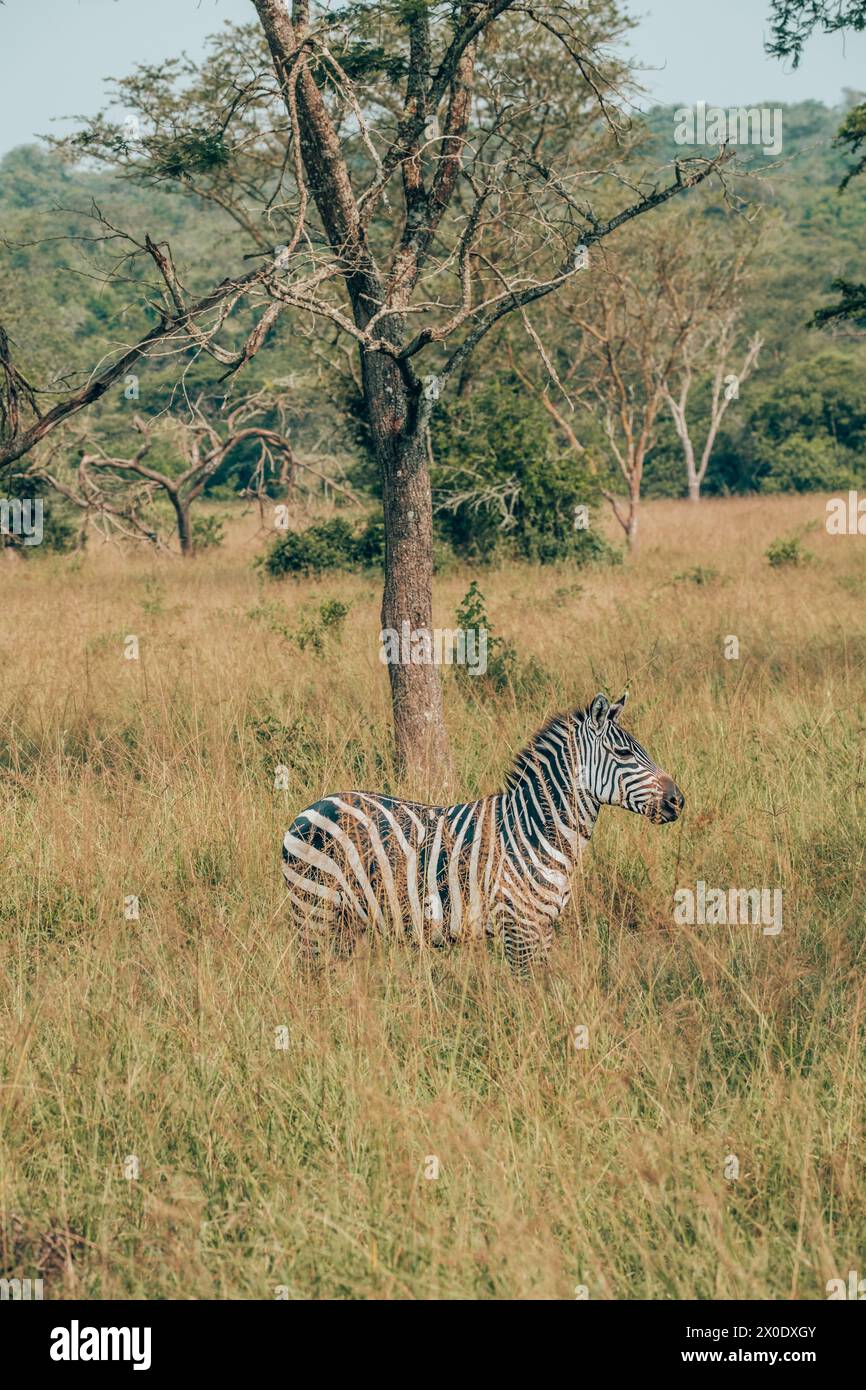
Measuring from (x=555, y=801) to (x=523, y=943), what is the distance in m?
0.53

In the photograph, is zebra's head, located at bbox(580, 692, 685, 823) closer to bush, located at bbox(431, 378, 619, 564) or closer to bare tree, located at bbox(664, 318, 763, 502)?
bush, located at bbox(431, 378, 619, 564)

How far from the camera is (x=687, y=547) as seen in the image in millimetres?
17344

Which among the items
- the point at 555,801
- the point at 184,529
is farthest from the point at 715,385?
the point at 555,801

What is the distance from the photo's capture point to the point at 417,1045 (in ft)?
11.9

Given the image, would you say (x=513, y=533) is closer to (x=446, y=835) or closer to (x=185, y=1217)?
(x=446, y=835)

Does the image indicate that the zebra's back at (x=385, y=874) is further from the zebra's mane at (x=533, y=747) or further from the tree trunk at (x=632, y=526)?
the tree trunk at (x=632, y=526)

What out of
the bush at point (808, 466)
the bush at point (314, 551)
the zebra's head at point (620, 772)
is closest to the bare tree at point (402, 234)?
the zebra's head at point (620, 772)

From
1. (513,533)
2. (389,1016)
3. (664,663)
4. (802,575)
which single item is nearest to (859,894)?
(389,1016)

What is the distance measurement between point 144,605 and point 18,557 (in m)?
7.51

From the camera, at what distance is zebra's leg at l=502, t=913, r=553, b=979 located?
4.06 meters

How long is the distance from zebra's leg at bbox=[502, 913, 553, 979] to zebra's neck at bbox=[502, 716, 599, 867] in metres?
0.27

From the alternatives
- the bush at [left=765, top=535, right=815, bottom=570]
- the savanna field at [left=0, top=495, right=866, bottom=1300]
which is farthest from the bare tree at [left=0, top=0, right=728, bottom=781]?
the bush at [left=765, top=535, right=815, bottom=570]

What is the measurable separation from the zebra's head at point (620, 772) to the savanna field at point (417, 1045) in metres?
0.48
